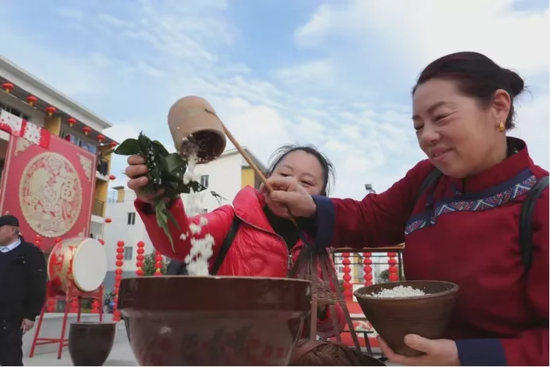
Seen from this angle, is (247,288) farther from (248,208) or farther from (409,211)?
(248,208)

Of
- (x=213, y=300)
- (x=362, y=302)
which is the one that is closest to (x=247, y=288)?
(x=213, y=300)

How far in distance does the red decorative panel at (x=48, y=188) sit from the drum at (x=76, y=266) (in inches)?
63.7

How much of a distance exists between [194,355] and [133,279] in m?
0.11

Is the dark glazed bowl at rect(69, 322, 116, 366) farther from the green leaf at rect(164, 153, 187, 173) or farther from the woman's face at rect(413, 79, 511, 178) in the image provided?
the woman's face at rect(413, 79, 511, 178)

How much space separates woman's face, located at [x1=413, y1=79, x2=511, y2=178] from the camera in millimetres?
733

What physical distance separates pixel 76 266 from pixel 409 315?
4849 mm

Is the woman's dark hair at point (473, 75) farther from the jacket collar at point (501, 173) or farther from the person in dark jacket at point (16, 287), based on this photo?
the person in dark jacket at point (16, 287)

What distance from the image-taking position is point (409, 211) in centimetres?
97

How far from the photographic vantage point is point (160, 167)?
78cm

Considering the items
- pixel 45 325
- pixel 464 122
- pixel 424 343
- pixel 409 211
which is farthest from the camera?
pixel 45 325

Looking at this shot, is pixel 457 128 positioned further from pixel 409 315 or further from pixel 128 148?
pixel 128 148

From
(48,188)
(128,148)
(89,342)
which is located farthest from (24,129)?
(128,148)

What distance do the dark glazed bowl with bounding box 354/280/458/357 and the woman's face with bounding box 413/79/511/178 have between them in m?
0.22

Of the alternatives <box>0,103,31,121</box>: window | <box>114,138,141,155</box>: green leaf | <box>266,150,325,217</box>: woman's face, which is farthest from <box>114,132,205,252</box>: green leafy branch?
<box>0,103,31,121</box>: window
